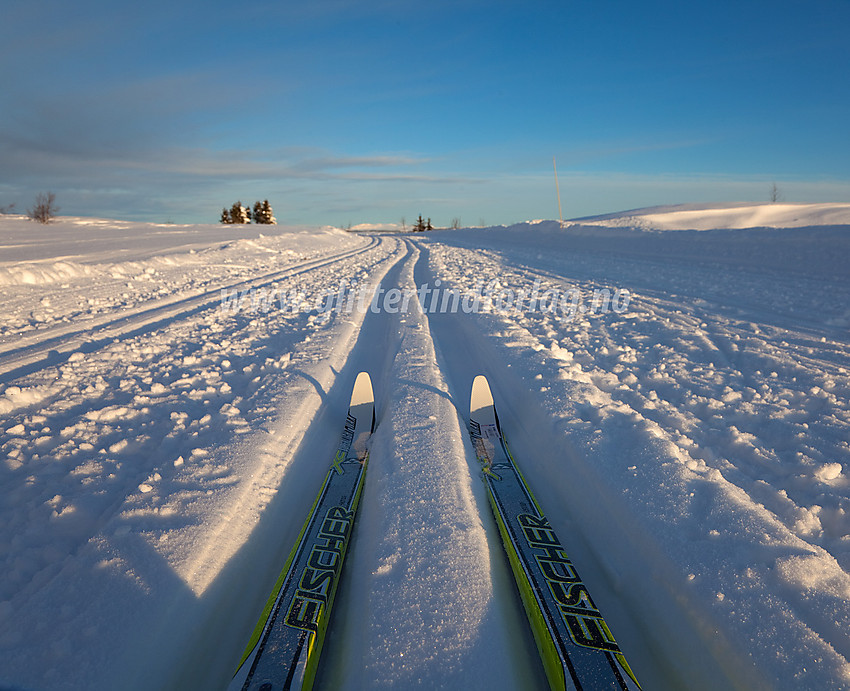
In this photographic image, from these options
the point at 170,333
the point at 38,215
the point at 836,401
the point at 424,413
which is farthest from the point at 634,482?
the point at 38,215

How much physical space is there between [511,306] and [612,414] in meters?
3.96

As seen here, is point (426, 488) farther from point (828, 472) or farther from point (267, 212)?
point (267, 212)

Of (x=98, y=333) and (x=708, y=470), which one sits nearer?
(x=708, y=470)

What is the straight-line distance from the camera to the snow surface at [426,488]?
70.7 inches

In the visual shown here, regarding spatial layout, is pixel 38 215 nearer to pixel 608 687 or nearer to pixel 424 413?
pixel 424 413

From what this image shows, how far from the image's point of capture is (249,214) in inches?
2092

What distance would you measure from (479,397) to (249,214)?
188 feet

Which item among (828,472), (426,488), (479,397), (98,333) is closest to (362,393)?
(479,397)

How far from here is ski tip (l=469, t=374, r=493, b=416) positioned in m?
3.87

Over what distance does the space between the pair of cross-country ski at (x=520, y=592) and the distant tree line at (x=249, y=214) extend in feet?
186

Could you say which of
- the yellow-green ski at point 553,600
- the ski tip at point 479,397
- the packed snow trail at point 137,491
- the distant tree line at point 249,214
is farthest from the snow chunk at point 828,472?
the distant tree line at point 249,214

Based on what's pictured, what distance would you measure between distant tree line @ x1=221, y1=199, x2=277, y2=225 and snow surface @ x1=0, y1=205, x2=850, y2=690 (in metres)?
51.8

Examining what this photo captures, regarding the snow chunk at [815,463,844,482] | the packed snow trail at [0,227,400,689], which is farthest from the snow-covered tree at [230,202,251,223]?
the snow chunk at [815,463,844,482]

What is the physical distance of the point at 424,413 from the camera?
3.60 meters
